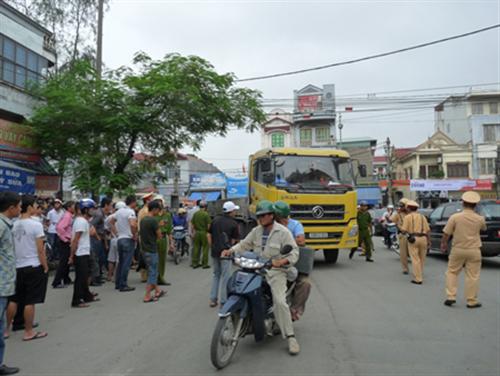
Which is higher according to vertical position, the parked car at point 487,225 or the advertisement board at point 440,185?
the advertisement board at point 440,185

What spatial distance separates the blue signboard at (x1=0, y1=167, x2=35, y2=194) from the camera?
1105 centimetres

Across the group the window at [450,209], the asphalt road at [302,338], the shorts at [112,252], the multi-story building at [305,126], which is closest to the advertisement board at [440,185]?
the multi-story building at [305,126]

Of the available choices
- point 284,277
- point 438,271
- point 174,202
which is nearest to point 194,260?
point 438,271

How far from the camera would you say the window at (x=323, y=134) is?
48.6m

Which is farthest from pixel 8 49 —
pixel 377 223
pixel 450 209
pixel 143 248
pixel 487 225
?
pixel 377 223

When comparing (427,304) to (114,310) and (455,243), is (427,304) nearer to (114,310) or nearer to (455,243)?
(455,243)

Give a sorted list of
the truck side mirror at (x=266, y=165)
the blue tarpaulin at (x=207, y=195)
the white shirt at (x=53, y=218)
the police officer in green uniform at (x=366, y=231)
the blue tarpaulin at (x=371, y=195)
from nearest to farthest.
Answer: the white shirt at (x=53, y=218) → the truck side mirror at (x=266, y=165) → the police officer in green uniform at (x=366, y=231) → the blue tarpaulin at (x=207, y=195) → the blue tarpaulin at (x=371, y=195)

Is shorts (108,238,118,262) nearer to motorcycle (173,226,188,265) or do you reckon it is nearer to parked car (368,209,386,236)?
motorcycle (173,226,188,265)

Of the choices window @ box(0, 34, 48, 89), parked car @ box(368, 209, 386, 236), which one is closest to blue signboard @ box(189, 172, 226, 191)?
parked car @ box(368, 209, 386, 236)

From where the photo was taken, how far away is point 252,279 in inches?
169

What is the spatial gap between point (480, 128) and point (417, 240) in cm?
3968

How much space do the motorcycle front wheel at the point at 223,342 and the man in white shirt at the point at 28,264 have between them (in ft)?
8.38

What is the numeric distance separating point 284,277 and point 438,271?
6.96 m

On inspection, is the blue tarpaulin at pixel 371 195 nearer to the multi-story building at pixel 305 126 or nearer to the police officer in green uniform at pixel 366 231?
the multi-story building at pixel 305 126
